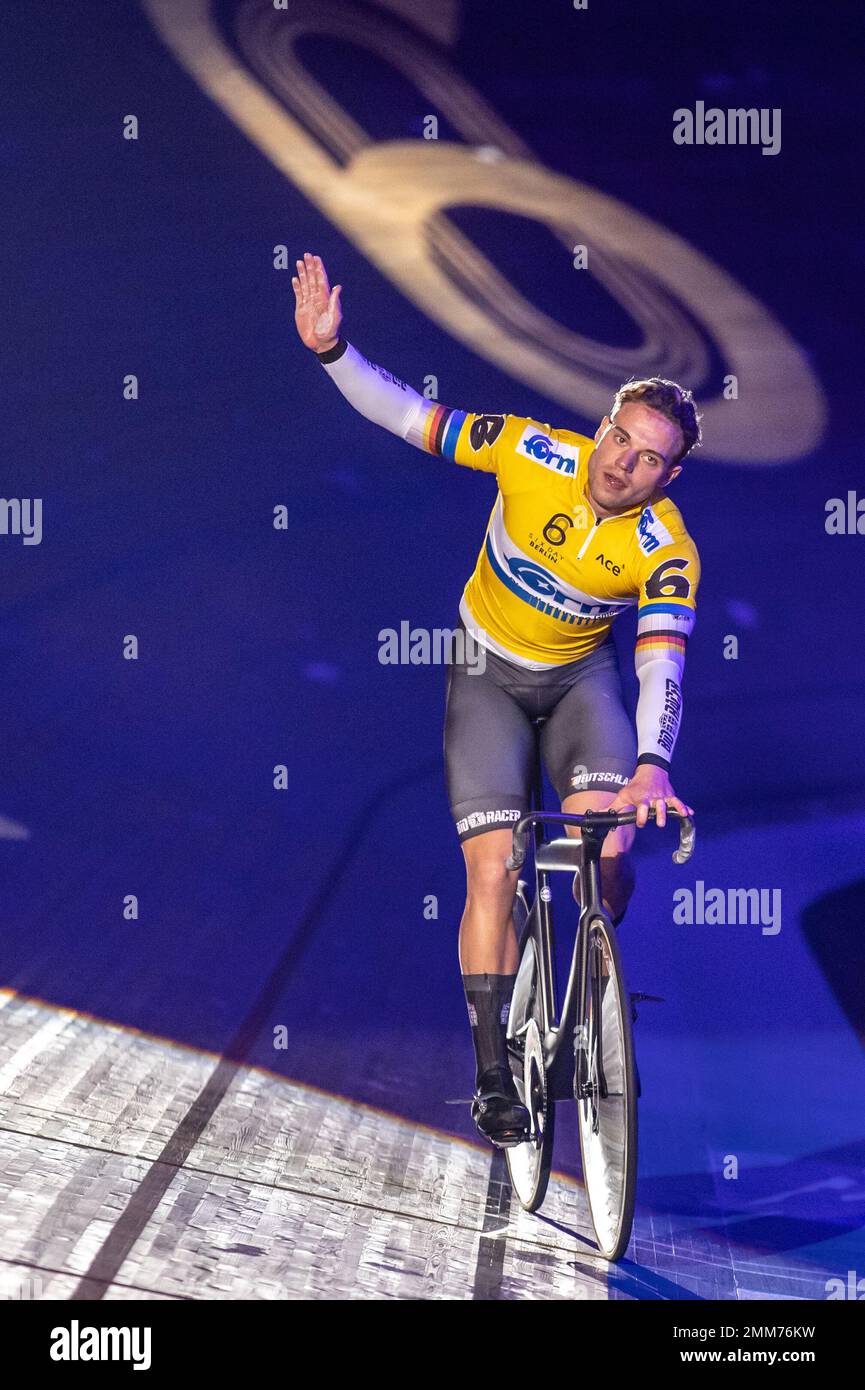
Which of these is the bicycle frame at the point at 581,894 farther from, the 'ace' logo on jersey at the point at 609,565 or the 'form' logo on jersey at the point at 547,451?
the 'form' logo on jersey at the point at 547,451

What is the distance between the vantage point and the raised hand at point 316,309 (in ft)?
12.6

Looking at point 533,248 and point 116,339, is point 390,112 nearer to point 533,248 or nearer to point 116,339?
point 533,248

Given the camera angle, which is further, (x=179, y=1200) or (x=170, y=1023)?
(x=170, y=1023)

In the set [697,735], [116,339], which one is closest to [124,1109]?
[697,735]

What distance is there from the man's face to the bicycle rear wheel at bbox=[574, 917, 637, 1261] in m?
Result: 1.10

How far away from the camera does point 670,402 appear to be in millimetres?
3738

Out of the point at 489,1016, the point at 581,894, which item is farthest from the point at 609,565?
the point at 489,1016

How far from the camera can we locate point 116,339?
490cm

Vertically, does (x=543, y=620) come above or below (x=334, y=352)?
below

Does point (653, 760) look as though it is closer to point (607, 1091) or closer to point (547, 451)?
point (607, 1091)

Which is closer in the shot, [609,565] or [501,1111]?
[501,1111]

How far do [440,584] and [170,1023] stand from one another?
1708 mm

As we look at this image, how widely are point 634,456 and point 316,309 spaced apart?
0.91m

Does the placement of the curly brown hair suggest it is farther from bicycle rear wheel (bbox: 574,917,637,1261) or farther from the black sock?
the black sock
